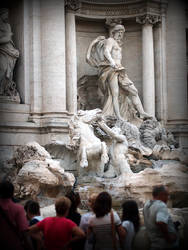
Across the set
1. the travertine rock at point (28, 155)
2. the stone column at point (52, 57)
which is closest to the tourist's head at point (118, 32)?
the stone column at point (52, 57)

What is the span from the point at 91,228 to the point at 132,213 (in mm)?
559

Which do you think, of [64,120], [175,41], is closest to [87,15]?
[175,41]

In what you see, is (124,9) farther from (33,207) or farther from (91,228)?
(91,228)

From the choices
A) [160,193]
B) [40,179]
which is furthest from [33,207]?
[40,179]

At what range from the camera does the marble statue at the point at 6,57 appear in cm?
1576

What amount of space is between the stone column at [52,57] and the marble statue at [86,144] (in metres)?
2.32

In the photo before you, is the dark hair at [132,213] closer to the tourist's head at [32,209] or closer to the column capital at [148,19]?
the tourist's head at [32,209]

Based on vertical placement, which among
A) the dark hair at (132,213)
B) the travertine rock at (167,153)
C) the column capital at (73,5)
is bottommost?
the dark hair at (132,213)

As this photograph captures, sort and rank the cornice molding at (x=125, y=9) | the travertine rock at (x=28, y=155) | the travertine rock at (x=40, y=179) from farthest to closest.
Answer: the cornice molding at (x=125, y=9), the travertine rock at (x=28, y=155), the travertine rock at (x=40, y=179)

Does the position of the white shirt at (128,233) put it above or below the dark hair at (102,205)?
below

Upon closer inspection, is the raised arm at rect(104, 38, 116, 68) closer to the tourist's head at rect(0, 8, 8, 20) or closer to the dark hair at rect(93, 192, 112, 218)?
the tourist's head at rect(0, 8, 8, 20)

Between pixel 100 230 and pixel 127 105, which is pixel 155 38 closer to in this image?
pixel 127 105

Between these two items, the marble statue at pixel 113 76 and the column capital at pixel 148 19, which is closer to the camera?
the marble statue at pixel 113 76

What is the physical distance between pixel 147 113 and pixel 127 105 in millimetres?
782
